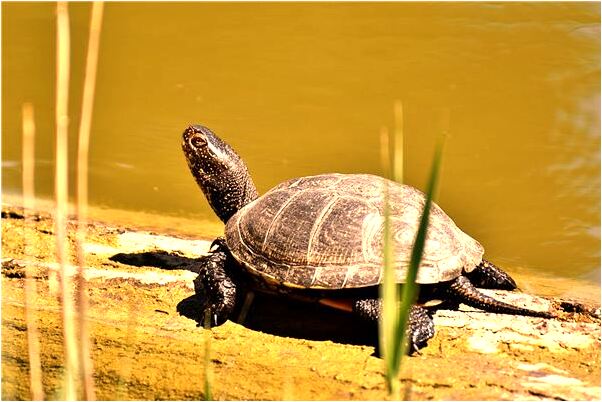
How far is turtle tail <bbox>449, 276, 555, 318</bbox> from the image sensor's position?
4.90 meters

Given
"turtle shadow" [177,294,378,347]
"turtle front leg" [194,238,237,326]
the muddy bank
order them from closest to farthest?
1. the muddy bank
2. "turtle shadow" [177,294,378,347]
3. "turtle front leg" [194,238,237,326]

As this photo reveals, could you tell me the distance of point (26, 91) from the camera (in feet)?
33.3

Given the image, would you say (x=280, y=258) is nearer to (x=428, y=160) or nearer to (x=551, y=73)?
(x=428, y=160)

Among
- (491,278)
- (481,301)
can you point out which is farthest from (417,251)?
(491,278)

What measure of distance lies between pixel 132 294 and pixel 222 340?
92cm

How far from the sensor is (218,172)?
5.71 metres

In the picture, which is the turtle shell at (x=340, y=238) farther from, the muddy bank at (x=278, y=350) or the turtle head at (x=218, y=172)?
the turtle head at (x=218, y=172)

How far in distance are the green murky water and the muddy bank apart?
1.78m

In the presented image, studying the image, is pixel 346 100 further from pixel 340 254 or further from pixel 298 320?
pixel 340 254

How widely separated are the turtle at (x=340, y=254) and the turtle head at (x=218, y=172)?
1.13 ft

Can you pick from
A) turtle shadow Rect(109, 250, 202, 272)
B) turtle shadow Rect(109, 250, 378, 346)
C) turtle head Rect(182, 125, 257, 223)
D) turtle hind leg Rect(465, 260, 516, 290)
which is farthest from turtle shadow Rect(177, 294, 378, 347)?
turtle hind leg Rect(465, 260, 516, 290)

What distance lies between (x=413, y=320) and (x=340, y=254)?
1.82 ft

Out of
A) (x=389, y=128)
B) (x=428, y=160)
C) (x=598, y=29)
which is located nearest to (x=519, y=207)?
(x=428, y=160)

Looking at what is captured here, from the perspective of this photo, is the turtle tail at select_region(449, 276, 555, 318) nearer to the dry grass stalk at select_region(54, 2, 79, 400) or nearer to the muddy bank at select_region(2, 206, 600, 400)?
the muddy bank at select_region(2, 206, 600, 400)
